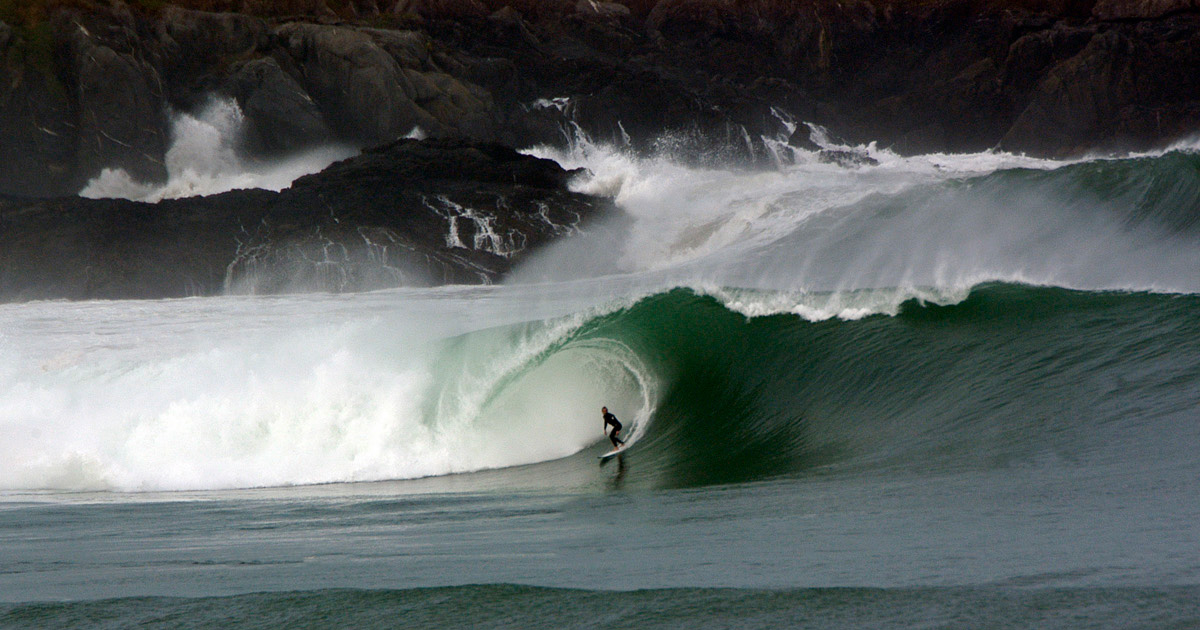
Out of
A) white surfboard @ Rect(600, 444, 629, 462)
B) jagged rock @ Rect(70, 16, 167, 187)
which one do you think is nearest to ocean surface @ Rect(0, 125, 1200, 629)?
white surfboard @ Rect(600, 444, 629, 462)

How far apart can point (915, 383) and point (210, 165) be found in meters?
45.2

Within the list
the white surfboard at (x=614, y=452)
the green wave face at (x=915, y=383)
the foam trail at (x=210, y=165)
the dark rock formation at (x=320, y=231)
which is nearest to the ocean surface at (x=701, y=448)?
the green wave face at (x=915, y=383)

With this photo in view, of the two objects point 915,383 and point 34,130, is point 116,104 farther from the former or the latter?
point 915,383

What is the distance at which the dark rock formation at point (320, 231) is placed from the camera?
3338 cm

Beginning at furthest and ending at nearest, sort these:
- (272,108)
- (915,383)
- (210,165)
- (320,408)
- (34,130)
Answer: (210,165) < (34,130) < (272,108) < (320,408) < (915,383)

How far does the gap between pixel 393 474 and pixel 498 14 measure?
2300 inches

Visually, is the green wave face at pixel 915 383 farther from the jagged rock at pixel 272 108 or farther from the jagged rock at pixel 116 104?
the jagged rock at pixel 116 104

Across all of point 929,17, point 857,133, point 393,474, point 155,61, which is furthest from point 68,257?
point 929,17

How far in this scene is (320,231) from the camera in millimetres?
34344

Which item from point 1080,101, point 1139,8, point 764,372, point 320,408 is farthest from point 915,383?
point 1139,8

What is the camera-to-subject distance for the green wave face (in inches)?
315

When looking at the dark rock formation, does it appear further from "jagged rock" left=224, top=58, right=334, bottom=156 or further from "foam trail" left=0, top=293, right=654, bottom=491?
"foam trail" left=0, top=293, right=654, bottom=491

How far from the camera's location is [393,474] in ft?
39.4

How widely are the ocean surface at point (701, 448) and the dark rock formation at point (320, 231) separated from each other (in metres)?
11.3
